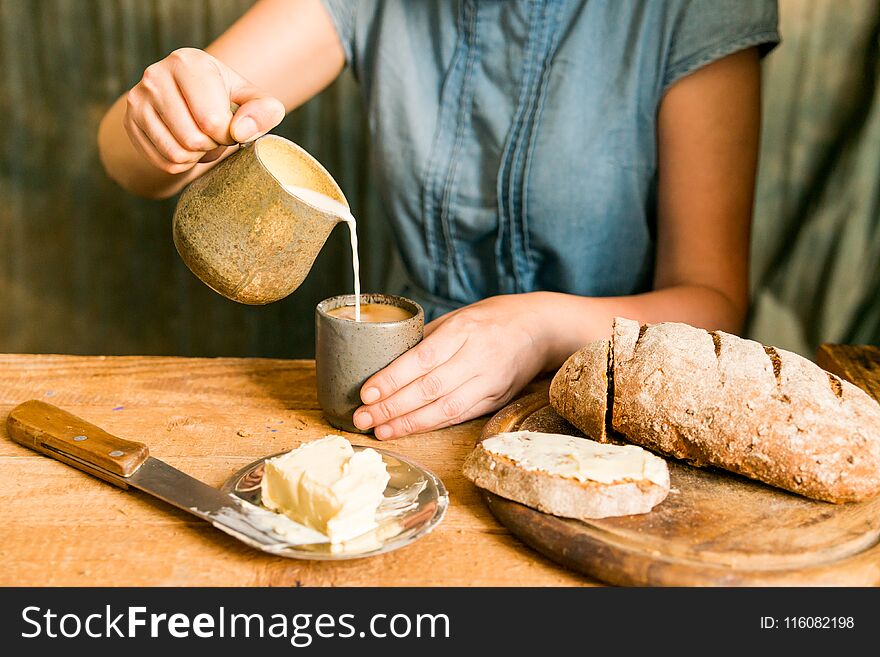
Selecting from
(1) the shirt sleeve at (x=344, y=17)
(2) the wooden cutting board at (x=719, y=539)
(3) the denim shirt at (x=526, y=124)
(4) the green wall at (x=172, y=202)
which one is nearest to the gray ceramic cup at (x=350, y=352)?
(2) the wooden cutting board at (x=719, y=539)

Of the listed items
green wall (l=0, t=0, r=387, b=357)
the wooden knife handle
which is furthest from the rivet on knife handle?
green wall (l=0, t=0, r=387, b=357)

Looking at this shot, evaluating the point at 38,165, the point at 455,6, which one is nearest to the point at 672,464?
the point at 455,6

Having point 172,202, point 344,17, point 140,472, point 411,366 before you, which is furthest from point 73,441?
point 172,202

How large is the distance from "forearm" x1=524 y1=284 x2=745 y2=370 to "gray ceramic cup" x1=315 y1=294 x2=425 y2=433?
0.85 ft

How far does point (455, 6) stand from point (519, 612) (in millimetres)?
1350

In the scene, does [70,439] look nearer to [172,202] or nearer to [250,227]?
[250,227]

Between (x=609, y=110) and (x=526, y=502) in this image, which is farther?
(x=609, y=110)

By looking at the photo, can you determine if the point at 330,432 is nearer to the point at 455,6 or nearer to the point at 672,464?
the point at 672,464

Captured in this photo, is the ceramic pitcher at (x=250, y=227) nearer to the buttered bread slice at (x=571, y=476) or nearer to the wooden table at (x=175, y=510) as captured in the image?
the wooden table at (x=175, y=510)

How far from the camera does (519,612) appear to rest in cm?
87

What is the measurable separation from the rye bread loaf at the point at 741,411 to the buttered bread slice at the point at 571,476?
0.08 meters

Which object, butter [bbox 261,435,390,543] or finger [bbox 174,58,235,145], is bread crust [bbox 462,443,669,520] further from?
finger [bbox 174,58,235,145]

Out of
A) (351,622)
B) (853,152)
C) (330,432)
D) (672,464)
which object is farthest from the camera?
(853,152)

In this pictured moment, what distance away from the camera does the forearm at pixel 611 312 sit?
1428 mm
